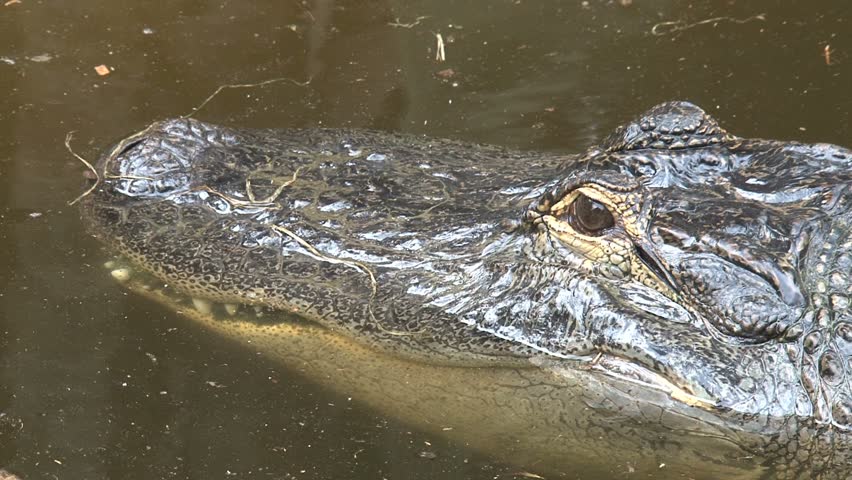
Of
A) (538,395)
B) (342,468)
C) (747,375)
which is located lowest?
(342,468)

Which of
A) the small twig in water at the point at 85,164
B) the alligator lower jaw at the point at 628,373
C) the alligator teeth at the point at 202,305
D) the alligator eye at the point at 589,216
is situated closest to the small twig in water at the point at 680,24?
the alligator eye at the point at 589,216

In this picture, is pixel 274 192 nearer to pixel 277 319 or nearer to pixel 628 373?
pixel 277 319

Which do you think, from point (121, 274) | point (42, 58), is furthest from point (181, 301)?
point (42, 58)

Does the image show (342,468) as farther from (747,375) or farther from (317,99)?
(317,99)

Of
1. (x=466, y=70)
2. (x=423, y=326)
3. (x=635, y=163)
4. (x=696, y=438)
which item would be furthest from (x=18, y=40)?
(x=696, y=438)

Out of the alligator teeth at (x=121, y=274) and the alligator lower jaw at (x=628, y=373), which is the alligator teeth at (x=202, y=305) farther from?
the alligator lower jaw at (x=628, y=373)

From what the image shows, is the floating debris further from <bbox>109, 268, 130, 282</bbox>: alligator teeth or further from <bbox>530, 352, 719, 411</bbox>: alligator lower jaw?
<bbox>530, 352, 719, 411</bbox>: alligator lower jaw

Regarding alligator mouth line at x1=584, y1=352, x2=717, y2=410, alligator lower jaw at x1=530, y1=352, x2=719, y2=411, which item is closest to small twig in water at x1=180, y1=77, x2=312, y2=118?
alligator lower jaw at x1=530, y1=352, x2=719, y2=411
